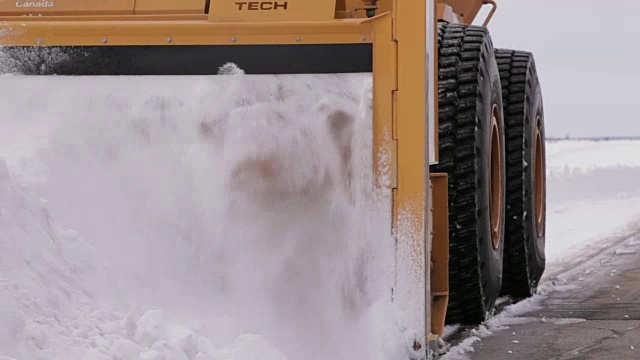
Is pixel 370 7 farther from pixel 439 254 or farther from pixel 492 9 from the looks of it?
pixel 492 9

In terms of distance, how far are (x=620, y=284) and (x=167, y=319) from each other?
13.4 ft

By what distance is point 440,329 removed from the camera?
4.13m

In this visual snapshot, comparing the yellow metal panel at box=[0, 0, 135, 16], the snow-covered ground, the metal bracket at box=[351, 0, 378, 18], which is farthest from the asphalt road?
the yellow metal panel at box=[0, 0, 135, 16]

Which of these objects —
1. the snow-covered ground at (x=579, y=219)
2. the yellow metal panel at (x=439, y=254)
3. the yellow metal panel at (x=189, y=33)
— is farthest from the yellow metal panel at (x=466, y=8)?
the yellow metal panel at (x=189, y=33)

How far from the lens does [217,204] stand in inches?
161

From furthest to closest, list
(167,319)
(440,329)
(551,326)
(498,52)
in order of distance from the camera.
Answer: (498,52) → (551,326) → (440,329) → (167,319)

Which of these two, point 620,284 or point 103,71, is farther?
point 620,284

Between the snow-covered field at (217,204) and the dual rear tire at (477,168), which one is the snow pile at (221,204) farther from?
the dual rear tire at (477,168)

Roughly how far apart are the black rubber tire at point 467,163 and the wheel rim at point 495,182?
0.18 meters

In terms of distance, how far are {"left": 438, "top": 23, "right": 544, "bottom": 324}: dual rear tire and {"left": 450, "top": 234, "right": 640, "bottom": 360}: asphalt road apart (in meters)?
0.24

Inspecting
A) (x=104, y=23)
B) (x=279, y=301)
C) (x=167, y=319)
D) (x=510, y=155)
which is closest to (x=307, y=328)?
(x=279, y=301)

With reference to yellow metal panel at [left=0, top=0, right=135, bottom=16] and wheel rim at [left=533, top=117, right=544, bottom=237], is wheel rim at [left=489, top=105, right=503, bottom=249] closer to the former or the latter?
wheel rim at [left=533, top=117, right=544, bottom=237]

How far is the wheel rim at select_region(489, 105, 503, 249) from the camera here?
18.7ft

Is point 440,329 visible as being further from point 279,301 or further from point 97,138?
point 97,138
